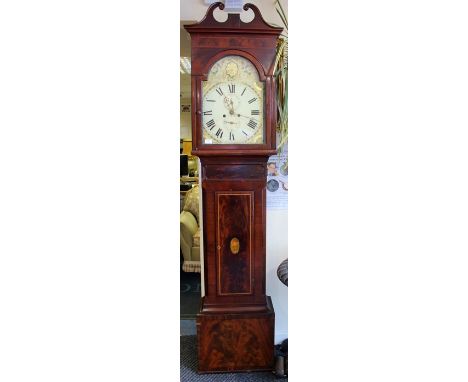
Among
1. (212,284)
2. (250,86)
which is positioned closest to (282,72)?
(250,86)

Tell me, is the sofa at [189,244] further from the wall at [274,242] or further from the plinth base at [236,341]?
the plinth base at [236,341]

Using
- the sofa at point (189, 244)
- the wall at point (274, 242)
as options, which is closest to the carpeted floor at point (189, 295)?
the sofa at point (189, 244)

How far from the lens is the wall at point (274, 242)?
1.77 m

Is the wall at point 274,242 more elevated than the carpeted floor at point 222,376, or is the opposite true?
the wall at point 274,242

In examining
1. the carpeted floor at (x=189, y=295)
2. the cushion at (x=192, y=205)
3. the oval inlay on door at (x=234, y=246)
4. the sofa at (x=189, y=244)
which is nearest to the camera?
the oval inlay on door at (x=234, y=246)

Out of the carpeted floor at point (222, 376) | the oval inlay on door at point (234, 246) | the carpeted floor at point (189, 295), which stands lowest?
the carpeted floor at point (222, 376)

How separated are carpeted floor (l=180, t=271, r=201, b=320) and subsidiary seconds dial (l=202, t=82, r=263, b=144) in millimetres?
1397

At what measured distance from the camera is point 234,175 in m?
1.53

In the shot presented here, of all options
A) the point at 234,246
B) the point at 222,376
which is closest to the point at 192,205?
the point at 234,246

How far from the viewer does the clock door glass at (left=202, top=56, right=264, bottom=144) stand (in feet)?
4.76

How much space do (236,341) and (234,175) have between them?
2.55 feet

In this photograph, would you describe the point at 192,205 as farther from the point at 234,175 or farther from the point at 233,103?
the point at 233,103

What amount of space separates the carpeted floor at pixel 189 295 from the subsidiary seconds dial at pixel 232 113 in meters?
1.40

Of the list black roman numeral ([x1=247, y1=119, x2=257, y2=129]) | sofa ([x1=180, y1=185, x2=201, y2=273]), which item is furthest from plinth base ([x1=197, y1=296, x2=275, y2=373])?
sofa ([x1=180, y1=185, x2=201, y2=273])
